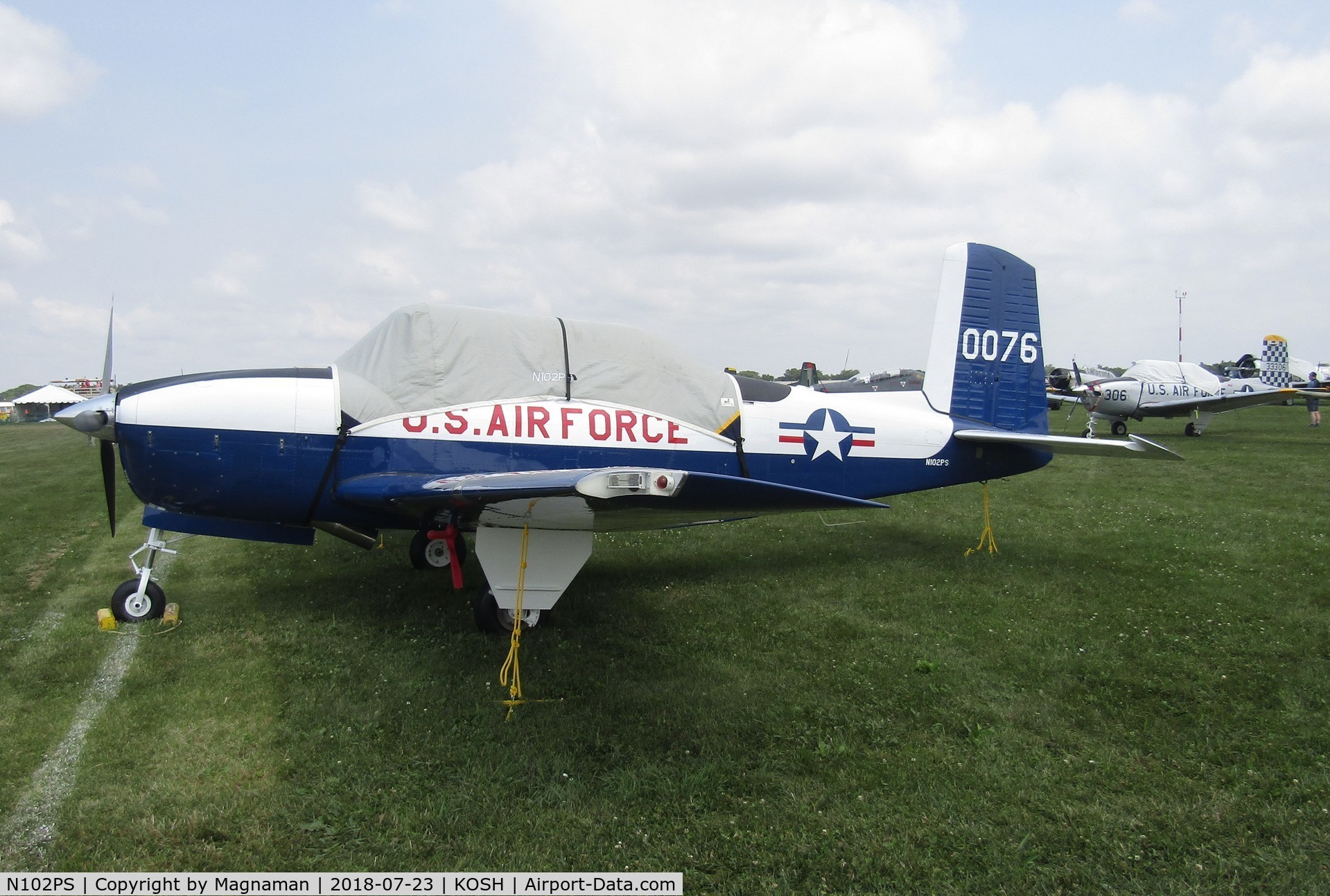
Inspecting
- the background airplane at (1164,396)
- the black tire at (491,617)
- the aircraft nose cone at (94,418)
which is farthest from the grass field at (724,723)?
the background airplane at (1164,396)

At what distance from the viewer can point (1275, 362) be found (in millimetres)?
29953

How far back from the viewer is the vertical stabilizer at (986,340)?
7461 millimetres

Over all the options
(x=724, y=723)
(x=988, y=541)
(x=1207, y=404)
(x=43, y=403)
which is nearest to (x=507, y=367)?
(x=724, y=723)

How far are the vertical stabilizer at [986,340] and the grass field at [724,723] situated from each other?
1586 mm

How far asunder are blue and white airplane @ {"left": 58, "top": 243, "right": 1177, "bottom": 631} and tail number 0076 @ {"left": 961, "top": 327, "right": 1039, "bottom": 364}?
1360 mm

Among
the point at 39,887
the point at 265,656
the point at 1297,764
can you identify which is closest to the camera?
the point at 39,887

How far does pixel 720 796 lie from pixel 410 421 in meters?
3.27

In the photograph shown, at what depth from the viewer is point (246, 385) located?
517 cm

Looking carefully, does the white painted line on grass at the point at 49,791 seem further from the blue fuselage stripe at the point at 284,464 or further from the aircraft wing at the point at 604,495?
the aircraft wing at the point at 604,495

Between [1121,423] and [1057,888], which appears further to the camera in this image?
[1121,423]

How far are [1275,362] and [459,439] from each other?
35557 millimetres

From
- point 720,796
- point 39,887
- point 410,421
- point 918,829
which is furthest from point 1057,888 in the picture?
point 410,421

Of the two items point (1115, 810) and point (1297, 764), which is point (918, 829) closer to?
point (1115, 810)
